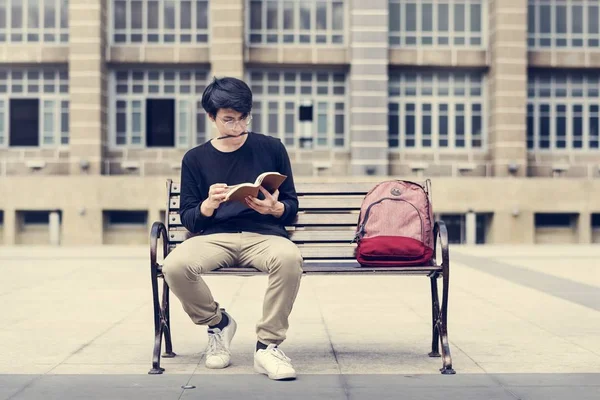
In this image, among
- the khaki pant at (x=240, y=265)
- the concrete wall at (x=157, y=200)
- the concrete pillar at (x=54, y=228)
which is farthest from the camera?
the concrete wall at (x=157, y=200)

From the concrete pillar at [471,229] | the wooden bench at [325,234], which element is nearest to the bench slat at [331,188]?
the wooden bench at [325,234]

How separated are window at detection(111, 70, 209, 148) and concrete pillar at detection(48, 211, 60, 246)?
3.40m

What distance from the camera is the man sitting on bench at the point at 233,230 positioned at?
5969mm

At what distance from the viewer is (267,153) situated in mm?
6461

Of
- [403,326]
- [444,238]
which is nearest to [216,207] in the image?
[444,238]

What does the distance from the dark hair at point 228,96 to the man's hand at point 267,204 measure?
536mm

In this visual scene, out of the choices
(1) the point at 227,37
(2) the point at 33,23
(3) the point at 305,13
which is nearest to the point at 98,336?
(1) the point at 227,37

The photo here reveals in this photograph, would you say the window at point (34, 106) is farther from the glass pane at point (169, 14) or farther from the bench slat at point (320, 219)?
the bench slat at point (320, 219)

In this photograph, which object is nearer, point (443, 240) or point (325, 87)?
point (443, 240)

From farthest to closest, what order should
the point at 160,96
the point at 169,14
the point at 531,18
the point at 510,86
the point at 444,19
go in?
the point at 531,18, the point at 444,19, the point at 160,96, the point at 169,14, the point at 510,86

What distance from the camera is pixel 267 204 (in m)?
6.15

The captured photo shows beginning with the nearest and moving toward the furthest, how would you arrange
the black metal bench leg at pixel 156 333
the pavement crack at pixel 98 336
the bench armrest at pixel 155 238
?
the black metal bench leg at pixel 156 333 < the bench armrest at pixel 155 238 < the pavement crack at pixel 98 336

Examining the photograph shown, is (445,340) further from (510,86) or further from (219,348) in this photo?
(510,86)

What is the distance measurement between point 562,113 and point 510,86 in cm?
241
